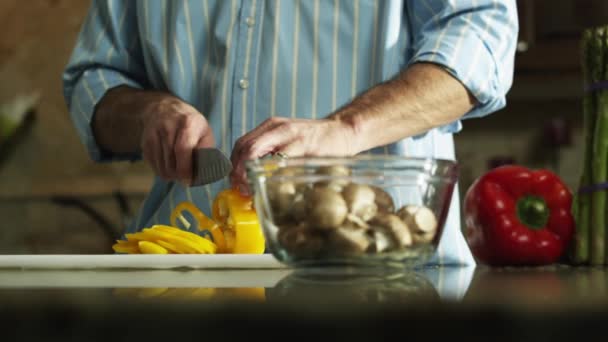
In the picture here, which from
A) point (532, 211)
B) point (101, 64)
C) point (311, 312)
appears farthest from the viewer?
point (101, 64)

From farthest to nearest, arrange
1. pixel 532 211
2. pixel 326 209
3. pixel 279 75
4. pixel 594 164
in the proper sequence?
pixel 279 75, pixel 532 211, pixel 594 164, pixel 326 209

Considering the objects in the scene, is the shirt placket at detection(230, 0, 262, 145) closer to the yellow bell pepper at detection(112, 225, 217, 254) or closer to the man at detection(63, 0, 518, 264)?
the man at detection(63, 0, 518, 264)

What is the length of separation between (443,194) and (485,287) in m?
0.11

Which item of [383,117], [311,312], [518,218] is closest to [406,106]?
[383,117]

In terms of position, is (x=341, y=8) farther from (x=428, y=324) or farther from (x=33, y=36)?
(x=33, y=36)

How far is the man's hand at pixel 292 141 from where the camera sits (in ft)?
2.85

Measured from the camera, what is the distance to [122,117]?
1.29m

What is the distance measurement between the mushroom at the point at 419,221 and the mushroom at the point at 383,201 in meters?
0.01

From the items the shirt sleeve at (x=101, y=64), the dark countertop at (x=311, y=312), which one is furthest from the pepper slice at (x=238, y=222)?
the shirt sleeve at (x=101, y=64)

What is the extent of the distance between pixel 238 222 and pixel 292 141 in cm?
12

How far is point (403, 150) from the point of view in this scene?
1261 mm

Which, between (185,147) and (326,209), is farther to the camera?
(185,147)

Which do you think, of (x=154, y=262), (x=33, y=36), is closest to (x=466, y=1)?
(x=154, y=262)

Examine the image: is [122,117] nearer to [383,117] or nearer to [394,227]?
[383,117]
